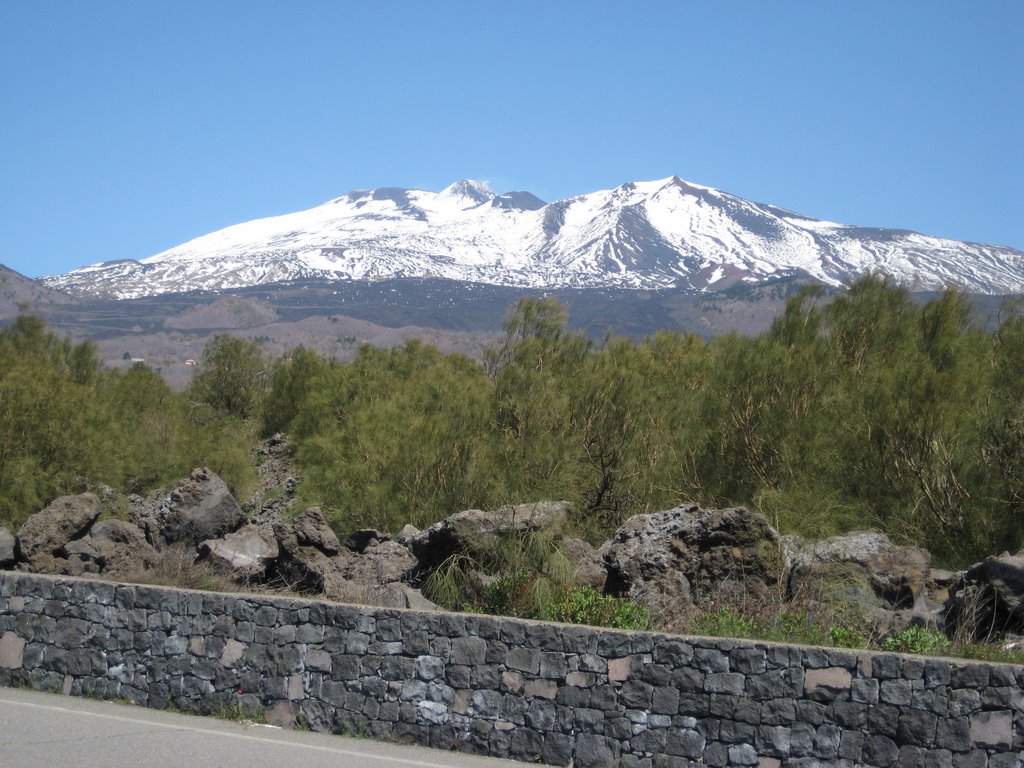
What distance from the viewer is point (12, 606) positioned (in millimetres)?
12453

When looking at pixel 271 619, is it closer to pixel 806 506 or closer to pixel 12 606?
pixel 12 606

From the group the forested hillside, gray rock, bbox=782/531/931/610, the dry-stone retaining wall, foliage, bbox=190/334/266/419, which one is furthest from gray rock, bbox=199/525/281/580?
foliage, bbox=190/334/266/419

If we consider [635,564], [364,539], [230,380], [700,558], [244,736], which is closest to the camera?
[244,736]

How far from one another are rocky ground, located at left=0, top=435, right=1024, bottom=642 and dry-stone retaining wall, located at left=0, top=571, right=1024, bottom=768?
1.61m

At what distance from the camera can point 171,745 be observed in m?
10.1

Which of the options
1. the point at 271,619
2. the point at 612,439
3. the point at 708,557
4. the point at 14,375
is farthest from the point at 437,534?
the point at 14,375

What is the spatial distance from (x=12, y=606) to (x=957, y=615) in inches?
387

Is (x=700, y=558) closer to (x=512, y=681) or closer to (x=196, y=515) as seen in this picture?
(x=512, y=681)

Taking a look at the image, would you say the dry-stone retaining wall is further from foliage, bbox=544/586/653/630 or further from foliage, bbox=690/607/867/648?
foliage, bbox=544/586/653/630

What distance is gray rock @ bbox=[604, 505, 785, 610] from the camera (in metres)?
13.7

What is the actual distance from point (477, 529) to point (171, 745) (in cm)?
Answer: 616

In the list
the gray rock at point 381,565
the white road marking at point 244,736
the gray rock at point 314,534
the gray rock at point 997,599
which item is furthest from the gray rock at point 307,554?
the gray rock at point 997,599

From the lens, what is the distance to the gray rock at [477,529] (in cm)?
1503

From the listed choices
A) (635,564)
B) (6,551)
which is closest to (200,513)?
(6,551)
